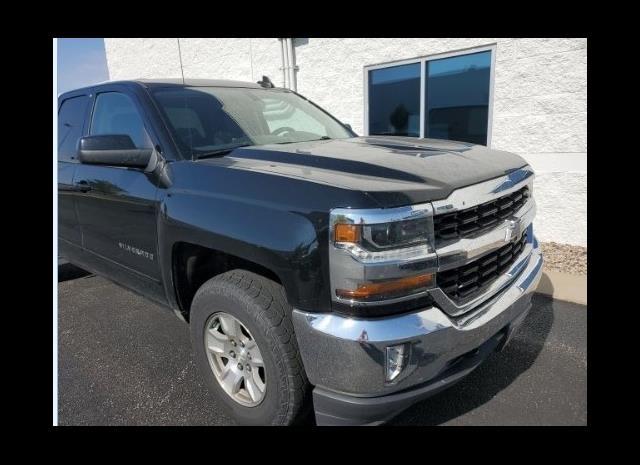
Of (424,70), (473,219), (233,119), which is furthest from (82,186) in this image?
(424,70)

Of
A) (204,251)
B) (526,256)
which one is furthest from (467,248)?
(204,251)

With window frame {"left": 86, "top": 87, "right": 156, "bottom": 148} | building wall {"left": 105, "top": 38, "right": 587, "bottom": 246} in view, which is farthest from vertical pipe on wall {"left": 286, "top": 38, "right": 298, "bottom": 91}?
window frame {"left": 86, "top": 87, "right": 156, "bottom": 148}

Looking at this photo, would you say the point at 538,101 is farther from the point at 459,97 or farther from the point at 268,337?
the point at 268,337

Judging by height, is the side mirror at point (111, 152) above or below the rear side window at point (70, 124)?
below

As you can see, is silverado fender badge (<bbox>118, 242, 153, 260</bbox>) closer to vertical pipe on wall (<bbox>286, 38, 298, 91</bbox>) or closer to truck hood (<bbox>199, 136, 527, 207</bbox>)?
truck hood (<bbox>199, 136, 527, 207</bbox>)

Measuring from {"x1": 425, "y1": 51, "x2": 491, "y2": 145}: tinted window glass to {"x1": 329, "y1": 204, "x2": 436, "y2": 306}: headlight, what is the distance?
4.43 m

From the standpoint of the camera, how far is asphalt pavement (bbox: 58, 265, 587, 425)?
102 inches

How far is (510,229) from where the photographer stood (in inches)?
92.3

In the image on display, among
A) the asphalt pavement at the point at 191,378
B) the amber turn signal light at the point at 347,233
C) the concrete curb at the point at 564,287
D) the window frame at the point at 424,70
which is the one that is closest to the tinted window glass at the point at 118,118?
the asphalt pavement at the point at 191,378

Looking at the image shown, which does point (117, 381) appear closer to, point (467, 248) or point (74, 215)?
point (74, 215)

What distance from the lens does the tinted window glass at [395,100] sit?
6168mm

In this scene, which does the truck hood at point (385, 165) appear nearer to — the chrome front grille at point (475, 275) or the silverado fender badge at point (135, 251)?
the chrome front grille at point (475, 275)

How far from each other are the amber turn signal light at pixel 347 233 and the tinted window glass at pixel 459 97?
4589mm

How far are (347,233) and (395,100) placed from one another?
16.5 feet
